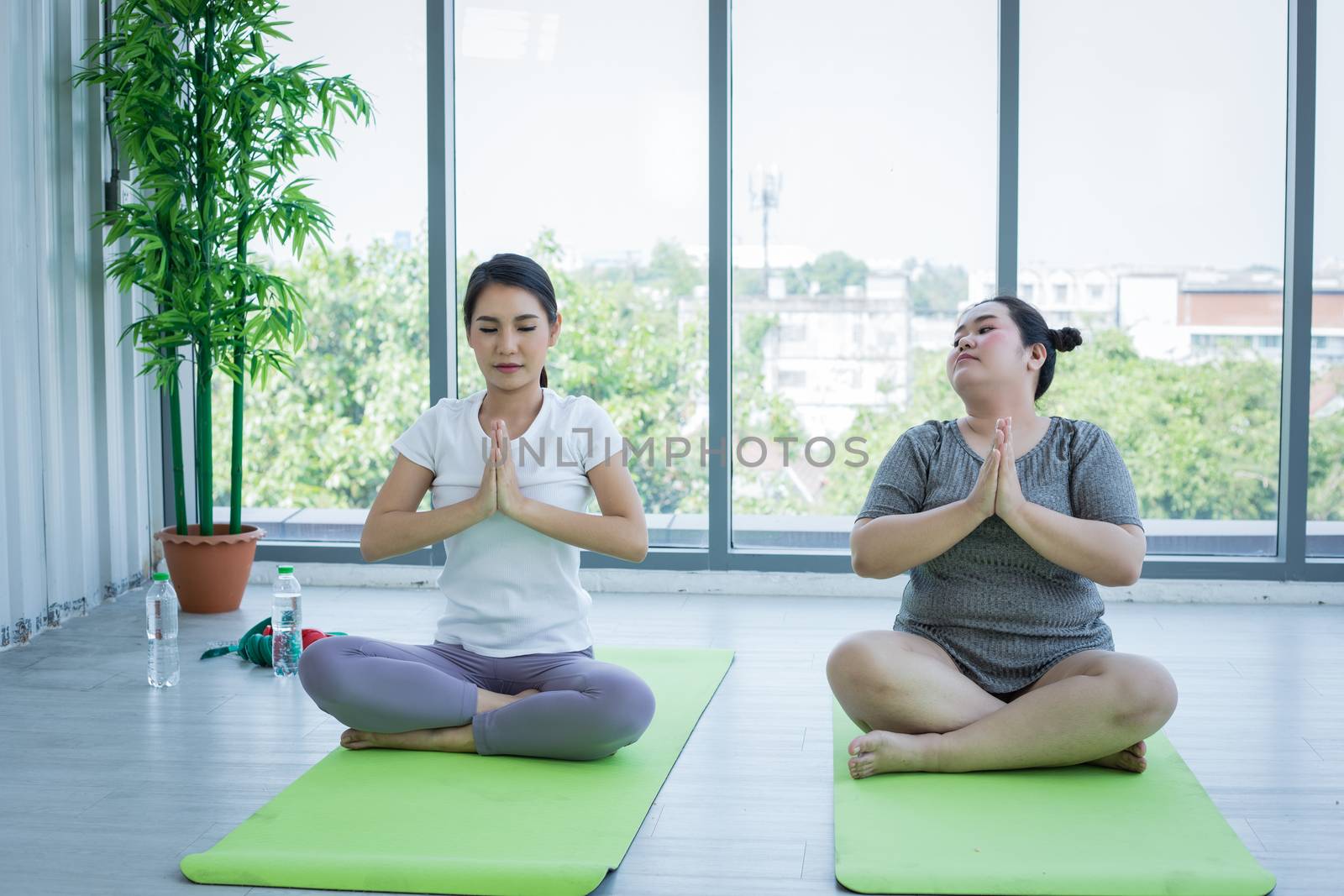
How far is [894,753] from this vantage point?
2156 mm

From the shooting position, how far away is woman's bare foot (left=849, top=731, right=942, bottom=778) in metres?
2.15

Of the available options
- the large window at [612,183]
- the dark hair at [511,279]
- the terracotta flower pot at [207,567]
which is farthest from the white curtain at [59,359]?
the dark hair at [511,279]

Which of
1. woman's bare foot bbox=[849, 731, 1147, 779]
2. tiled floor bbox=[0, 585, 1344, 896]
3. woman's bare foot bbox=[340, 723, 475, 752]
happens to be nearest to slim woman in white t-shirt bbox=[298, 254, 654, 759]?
woman's bare foot bbox=[340, 723, 475, 752]

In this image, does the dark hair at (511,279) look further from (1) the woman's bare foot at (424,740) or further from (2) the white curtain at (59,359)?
(2) the white curtain at (59,359)

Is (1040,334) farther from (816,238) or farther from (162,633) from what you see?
(162,633)

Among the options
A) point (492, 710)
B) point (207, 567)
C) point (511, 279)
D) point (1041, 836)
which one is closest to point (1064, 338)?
point (1041, 836)

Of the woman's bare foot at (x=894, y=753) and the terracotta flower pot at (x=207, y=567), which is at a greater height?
the terracotta flower pot at (x=207, y=567)

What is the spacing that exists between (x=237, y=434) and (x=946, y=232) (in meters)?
2.21

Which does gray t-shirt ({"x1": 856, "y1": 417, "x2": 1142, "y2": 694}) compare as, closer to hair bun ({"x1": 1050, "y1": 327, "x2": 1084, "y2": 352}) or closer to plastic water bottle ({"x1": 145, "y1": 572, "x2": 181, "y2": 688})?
hair bun ({"x1": 1050, "y1": 327, "x2": 1084, "y2": 352})

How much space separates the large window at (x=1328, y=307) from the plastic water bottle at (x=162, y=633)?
127 inches

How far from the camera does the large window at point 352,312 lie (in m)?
4.13

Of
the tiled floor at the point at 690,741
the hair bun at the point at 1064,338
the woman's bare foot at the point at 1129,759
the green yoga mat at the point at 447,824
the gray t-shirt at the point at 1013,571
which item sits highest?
the hair bun at the point at 1064,338

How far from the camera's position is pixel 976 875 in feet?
5.80

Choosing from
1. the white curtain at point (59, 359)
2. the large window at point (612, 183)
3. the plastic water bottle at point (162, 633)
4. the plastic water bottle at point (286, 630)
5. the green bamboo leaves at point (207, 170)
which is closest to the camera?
the plastic water bottle at point (162, 633)
